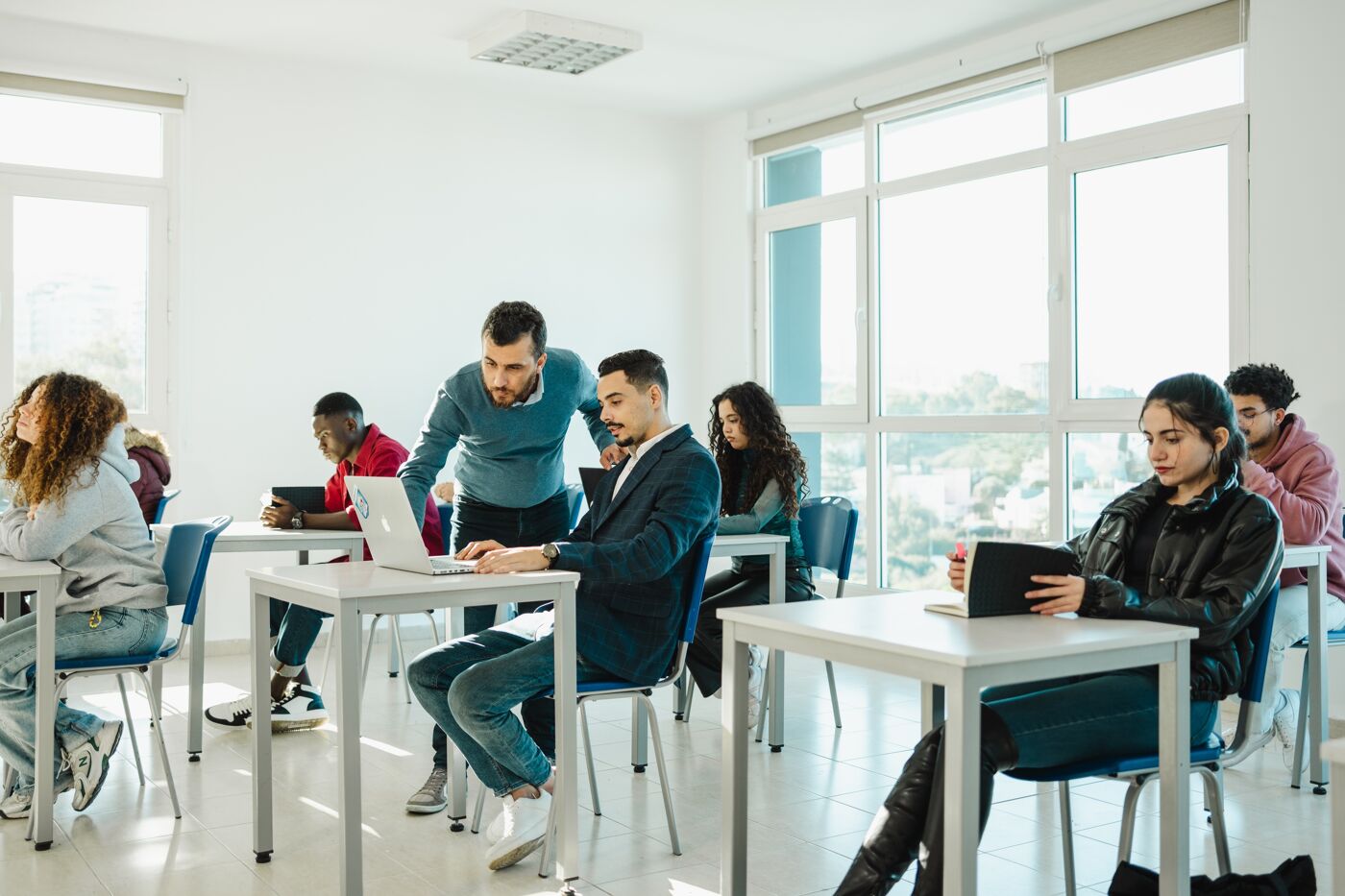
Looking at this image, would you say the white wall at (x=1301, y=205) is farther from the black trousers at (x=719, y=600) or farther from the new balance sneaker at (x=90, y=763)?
the new balance sneaker at (x=90, y=763)

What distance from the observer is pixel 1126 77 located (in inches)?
198

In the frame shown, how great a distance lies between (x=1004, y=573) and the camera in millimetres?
2197

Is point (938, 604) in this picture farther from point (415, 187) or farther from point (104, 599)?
point (415, 187)

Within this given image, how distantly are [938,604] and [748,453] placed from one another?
211 centimetres

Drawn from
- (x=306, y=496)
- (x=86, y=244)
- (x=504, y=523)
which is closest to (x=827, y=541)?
(x=504, y=523)

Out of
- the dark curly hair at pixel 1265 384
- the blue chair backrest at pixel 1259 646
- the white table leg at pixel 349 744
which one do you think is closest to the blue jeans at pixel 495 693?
the white table leg at pixel 349 744

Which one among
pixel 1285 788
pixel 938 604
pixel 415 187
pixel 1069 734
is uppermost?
pixel 415 187

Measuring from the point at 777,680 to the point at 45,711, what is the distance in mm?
2153

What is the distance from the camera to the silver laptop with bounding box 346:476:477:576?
2699 mm

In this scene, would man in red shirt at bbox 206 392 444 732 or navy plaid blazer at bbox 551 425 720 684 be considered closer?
navy plaid blazer at bbox 551 425 720 684

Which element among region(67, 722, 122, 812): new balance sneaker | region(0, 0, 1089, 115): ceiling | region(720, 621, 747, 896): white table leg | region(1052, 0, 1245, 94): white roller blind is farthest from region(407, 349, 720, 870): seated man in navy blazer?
region(1052, 0, 1245, 94): white roller blind

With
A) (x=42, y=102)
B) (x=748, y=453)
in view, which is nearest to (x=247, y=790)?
(x=748, y=453)

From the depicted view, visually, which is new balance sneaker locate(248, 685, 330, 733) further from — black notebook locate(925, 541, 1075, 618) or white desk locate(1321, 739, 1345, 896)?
white desk locate(1321, 739, 1345, 896)

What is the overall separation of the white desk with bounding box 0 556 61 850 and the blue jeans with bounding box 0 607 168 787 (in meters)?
0.06
